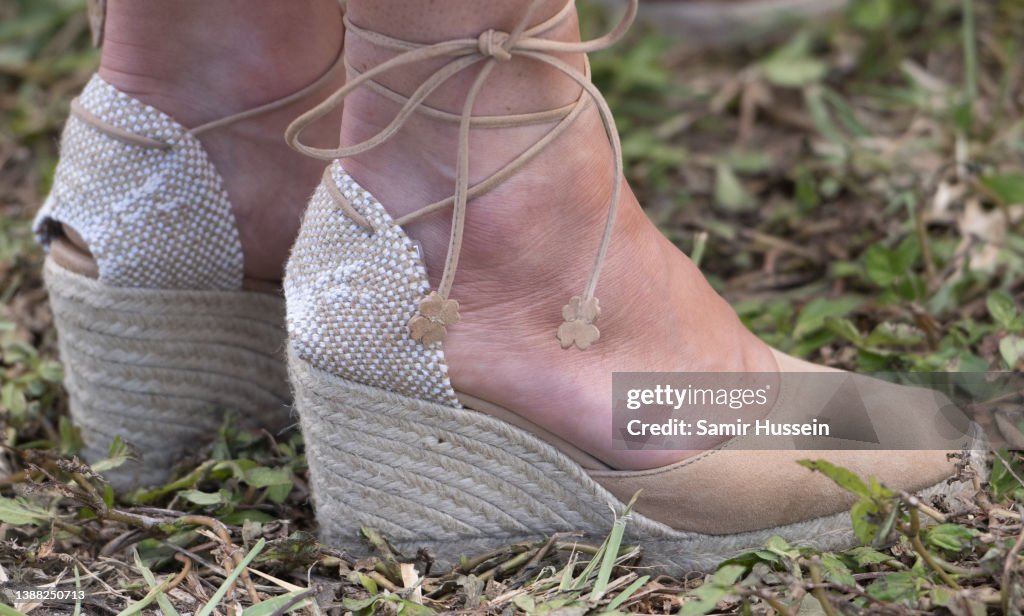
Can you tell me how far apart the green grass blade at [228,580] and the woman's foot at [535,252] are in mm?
255

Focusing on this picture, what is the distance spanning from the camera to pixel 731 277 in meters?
1.74

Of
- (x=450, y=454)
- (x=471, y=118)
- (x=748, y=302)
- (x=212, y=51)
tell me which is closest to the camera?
(x=471, y=118)

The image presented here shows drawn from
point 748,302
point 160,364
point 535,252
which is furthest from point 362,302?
point 748,302

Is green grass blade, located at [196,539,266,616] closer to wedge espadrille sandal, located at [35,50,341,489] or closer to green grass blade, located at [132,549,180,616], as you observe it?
green grass blade, located at [132,549,180,616]

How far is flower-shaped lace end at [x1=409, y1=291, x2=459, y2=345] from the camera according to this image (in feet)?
3.34

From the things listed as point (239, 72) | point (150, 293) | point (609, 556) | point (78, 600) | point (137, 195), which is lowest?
point (78, 600)

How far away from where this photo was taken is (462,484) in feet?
3.54

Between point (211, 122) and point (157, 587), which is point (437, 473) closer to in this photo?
point (157, 587)

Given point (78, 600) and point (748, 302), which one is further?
point (748, 302)

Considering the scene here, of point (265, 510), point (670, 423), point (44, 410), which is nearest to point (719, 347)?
point (670, 423)

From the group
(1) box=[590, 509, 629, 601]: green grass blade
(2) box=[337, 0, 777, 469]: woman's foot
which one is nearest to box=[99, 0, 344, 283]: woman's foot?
(2) box=[337, 0, 777, 469]: woman's foot

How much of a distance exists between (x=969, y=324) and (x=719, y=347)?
1.53ft

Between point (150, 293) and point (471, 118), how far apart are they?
20.4 inches

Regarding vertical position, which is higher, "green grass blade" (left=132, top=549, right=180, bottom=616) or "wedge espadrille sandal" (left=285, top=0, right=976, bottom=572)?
"wedge espadrille sandal" (left=285, top=0, right=976, bottom=572)
